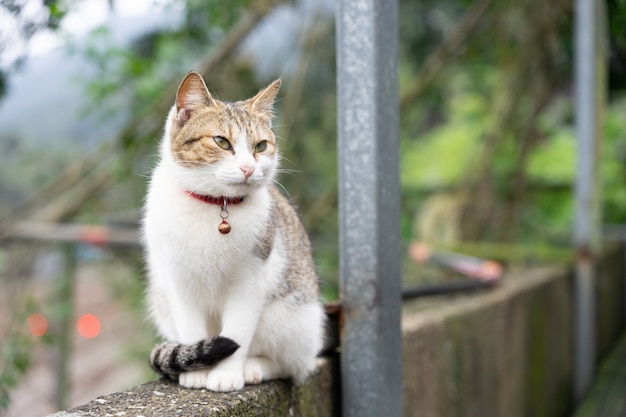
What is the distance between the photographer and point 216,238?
1.78 metres

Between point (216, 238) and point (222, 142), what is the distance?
0.77ft

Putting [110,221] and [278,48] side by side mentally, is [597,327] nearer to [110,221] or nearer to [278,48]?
[278,48]

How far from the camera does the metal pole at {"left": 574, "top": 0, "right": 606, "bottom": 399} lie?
17.3 ft

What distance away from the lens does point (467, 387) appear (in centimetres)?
339

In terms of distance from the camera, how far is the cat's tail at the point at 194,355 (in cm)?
179

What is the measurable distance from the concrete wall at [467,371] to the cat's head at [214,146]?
0.52 metres

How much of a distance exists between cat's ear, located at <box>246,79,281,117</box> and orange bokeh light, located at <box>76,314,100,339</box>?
4.28 m

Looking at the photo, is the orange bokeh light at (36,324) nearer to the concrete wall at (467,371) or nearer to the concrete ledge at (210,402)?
the concrete wall at (467,371)

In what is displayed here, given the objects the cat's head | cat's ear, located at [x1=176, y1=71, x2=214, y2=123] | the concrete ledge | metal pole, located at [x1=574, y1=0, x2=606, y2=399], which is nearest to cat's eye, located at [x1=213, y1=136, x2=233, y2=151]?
the cat's head

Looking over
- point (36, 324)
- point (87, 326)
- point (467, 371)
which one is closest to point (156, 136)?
point (36, 324)

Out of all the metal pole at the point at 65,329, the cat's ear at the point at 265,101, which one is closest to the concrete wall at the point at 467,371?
the cat's ear at the point at 265,101

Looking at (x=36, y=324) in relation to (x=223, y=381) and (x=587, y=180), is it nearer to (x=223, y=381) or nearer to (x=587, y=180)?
(x=223, y=381)

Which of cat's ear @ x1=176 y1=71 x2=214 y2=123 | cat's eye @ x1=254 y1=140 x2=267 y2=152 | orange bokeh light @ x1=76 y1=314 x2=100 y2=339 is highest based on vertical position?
cat's ear @ x1=176 y1=71 x2=214 y2=123

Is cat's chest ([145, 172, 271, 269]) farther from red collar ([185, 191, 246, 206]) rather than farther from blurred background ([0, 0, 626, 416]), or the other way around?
blurred background ([0, 0, 626, 416])
